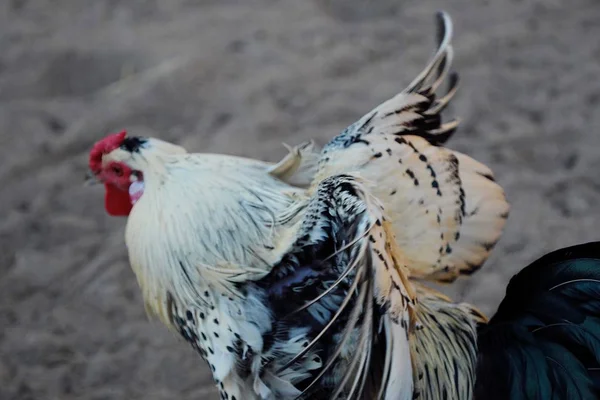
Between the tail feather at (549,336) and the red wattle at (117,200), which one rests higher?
the red wattle at (117,200)

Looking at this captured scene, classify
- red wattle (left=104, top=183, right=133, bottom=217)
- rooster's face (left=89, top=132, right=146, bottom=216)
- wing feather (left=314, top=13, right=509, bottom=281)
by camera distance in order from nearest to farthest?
wing feather (left=314, top=13, right=509, bottom=281), rooster's face (left=89, top=132, right=146, bottom=216), red wattle (left=104, top=183, right=133, bottom=217)

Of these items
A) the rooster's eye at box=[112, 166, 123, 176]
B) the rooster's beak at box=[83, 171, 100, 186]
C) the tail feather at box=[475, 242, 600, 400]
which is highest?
the rooster's eye at box=[112, 166, 123, 176]

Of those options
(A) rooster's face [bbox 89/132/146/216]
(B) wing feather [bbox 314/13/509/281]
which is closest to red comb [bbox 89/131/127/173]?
(A) rooster's face [bbox 89/132/146/216]

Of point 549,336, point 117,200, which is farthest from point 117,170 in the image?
point 549,336

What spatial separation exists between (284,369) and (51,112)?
2.66 meters

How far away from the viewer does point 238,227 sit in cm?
182

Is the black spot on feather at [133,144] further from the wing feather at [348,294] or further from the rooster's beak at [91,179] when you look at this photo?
the wing feather at [348,294]

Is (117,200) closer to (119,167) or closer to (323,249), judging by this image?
(119,167)

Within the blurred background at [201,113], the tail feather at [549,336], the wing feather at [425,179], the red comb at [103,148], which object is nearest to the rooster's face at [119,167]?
the red comb at [103,148]

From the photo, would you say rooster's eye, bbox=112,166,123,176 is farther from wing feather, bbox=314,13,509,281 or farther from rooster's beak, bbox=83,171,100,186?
wing feather, bbox=314,13,509,281

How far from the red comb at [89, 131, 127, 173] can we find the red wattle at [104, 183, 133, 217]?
0.07 meters

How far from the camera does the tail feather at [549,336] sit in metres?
1.72

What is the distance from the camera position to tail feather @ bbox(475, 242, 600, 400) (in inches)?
67.8

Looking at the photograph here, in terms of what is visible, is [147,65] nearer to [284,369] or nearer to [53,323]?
[53,323]
